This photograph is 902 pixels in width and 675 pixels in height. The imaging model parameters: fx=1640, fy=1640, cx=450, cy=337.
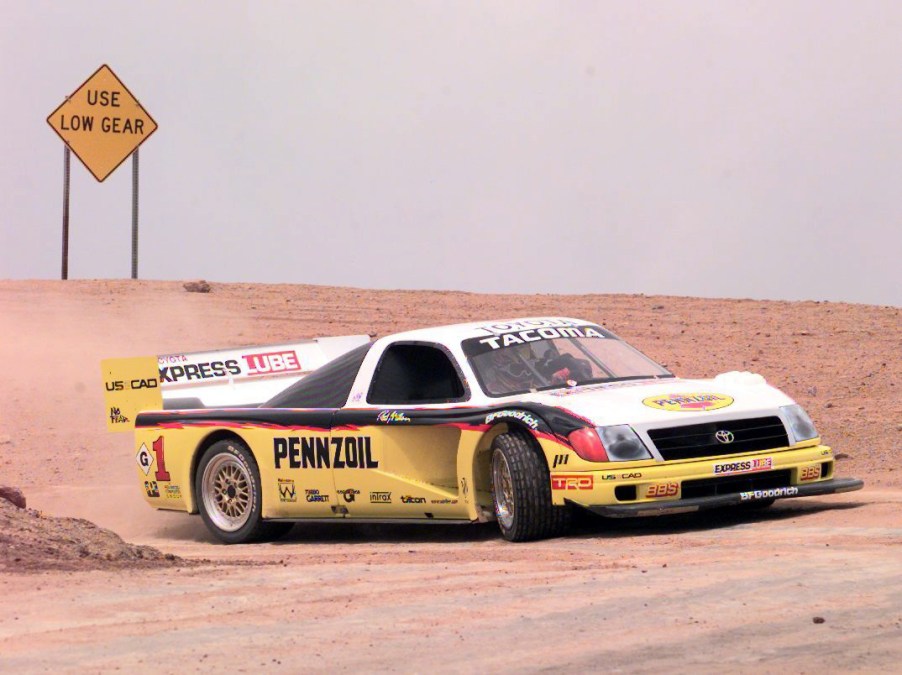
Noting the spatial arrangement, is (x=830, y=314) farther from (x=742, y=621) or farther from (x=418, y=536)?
(x=742, y=621)

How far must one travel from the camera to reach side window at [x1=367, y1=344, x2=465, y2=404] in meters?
11.1

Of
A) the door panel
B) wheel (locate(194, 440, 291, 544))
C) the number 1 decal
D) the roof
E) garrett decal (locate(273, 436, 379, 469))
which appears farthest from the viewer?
the number 1 decal

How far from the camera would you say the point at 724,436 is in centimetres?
995

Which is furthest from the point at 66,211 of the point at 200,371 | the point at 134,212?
the point at 200,371

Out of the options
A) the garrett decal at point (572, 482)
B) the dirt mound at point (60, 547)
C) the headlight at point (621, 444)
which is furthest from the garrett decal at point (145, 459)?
the headlight at point (621, 444)

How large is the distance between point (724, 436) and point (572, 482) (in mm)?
1006

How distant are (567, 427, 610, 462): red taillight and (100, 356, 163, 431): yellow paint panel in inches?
169

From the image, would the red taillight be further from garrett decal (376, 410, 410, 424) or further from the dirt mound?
the dirt mound

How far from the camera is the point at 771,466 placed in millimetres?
10023

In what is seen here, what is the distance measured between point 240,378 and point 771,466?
4.70m

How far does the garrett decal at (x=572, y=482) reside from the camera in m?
9.62

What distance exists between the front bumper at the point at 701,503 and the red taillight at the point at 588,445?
0.29m

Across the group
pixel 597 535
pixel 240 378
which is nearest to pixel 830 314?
pixel 240 378

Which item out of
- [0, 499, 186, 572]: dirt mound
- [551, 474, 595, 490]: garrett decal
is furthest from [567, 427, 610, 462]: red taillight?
[0, 499, 186, 572]: dirt mound
